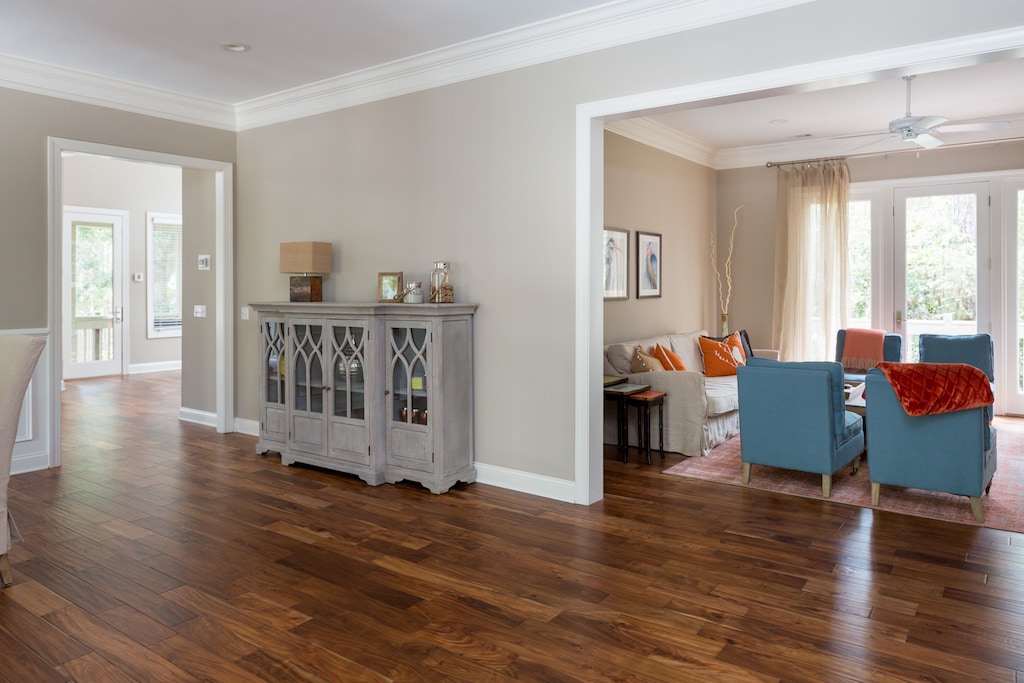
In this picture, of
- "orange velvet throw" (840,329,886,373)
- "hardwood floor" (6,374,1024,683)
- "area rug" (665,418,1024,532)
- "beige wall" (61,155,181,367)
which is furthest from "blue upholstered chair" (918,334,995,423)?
"beige wall" (61,155,181,367)

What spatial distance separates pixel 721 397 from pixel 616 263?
150 cm

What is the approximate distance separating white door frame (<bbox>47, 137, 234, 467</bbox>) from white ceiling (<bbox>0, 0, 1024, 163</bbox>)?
0.36m

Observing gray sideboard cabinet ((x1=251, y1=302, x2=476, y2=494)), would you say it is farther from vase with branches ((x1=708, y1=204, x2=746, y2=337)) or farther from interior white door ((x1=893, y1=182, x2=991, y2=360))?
interior white door ((x1=893, y1=182, x2=991, y2=360))

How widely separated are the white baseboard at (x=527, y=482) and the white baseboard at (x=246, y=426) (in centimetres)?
236

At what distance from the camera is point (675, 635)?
8.34 ft

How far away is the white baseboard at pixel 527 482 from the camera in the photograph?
13.7ft

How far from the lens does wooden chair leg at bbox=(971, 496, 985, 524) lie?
3779 mm

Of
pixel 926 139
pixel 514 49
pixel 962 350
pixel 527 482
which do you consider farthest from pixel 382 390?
pixel 962 350

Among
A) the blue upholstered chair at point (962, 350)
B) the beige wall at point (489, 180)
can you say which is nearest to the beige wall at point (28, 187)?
the beige wall at point (489, 180)

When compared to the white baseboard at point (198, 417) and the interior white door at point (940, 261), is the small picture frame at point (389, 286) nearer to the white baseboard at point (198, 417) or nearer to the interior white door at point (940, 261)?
the white baseboard at point (198, 417)

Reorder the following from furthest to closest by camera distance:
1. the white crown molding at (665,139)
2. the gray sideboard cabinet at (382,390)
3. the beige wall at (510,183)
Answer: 1. the white crown molding at (665,139)
2. the gray sideboard cabinet at (382,390)
3. the beige wall at (510,183)

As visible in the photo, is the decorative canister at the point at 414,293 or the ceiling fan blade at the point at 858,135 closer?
the decorative canister at the point at 414,293

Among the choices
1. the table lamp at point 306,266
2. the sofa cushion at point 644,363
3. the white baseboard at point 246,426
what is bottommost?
the white baseboard at point 246,426

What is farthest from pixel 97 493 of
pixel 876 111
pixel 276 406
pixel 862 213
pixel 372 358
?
pixel 862 213
